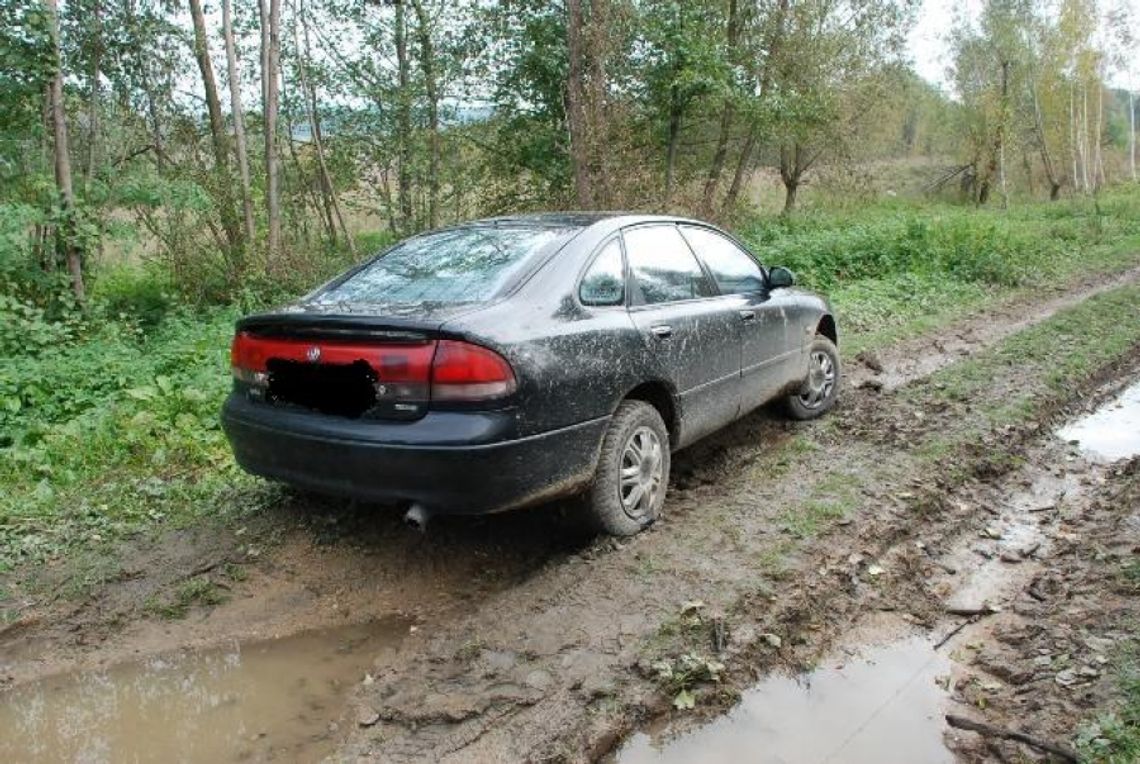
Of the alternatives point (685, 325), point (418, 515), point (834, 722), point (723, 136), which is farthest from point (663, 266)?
point (723, 136)

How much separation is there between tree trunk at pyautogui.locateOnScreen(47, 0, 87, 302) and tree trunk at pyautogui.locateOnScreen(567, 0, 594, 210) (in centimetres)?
610

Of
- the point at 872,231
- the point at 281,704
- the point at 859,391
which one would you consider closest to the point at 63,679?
the point at 281,704

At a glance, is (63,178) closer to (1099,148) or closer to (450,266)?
(450,266)

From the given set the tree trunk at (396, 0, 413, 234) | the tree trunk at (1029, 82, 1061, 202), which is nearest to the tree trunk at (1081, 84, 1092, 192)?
the tree trunk at (1029, 82, 1061, 202)

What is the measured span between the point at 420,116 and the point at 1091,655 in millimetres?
12262

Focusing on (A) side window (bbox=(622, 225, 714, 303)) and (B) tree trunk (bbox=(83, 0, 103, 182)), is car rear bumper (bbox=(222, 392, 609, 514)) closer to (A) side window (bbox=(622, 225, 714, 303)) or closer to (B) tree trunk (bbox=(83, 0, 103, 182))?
(A) side window (bbox=(622, 225, 714, 303))

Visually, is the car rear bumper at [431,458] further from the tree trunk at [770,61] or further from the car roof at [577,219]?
the tree trunk at [770,61]

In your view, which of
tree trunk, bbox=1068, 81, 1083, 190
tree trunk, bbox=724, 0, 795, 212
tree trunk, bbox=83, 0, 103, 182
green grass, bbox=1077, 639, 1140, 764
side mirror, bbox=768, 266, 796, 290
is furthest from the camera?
tree trunk, bbox=1068, 81, 1083, 190

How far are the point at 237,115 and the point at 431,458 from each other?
1074 cm

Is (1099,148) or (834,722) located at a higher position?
(1099,148)

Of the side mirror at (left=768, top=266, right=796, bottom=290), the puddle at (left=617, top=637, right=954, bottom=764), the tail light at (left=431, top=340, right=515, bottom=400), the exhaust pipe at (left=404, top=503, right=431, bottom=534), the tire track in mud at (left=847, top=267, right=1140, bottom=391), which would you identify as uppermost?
the side mirror at (left=768, top=266, right=796, bottom=290)

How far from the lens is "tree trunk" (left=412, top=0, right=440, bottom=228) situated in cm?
1275

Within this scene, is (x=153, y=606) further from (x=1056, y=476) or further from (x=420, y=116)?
(x=420, y=116)

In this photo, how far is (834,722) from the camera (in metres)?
2.73
